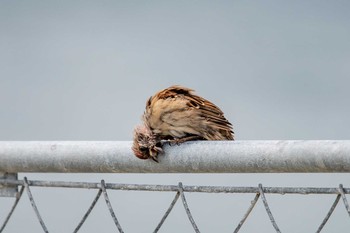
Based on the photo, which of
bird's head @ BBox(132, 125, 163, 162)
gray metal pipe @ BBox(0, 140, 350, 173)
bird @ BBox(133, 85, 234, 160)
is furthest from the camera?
bird @ BBox(133, 85, 234, 160)

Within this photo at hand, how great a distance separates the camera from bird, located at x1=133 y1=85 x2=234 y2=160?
2.72 m

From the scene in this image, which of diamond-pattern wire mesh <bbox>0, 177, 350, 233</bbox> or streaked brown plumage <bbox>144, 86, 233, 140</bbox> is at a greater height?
streaked brown plumage <bbox>144, 86, 233, 140</bbox>

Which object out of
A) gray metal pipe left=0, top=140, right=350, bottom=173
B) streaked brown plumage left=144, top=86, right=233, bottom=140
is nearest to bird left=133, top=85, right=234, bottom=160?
streaked brown plumage left=144, top=86, right=233, bottom=140

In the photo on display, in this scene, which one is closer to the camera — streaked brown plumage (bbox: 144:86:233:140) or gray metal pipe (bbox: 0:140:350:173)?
gray metal pipe (bbox: 0:140:350:173)

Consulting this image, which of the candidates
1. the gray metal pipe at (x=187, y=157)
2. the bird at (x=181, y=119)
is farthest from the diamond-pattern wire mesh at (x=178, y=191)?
the bird at (x=181, y=119)

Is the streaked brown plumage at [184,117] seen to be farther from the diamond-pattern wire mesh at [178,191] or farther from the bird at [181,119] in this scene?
the diamond-pattern wire mesh at [178,191]

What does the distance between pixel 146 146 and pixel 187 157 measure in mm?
118

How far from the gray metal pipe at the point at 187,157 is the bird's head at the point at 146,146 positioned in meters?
0.02

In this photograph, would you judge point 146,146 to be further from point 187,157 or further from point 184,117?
point 184,117

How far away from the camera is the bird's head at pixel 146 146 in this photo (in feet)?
8.41

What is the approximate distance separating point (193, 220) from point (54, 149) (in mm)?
474

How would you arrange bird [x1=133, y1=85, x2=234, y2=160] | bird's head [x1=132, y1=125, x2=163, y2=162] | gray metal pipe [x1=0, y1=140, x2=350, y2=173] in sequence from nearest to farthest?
gray metal pipe [x1=0, y1=140, x2=350, y2=173] → bird's head [x1=132, y1=125, x2=163, y2=162] → bird [x1=133, y1=85, x2=234, y2=160]

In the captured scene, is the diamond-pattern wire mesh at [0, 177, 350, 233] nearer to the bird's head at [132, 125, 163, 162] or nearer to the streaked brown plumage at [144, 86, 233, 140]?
the bird's head at [132, 125, 163, 162]

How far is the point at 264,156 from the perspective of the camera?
7.74ft
